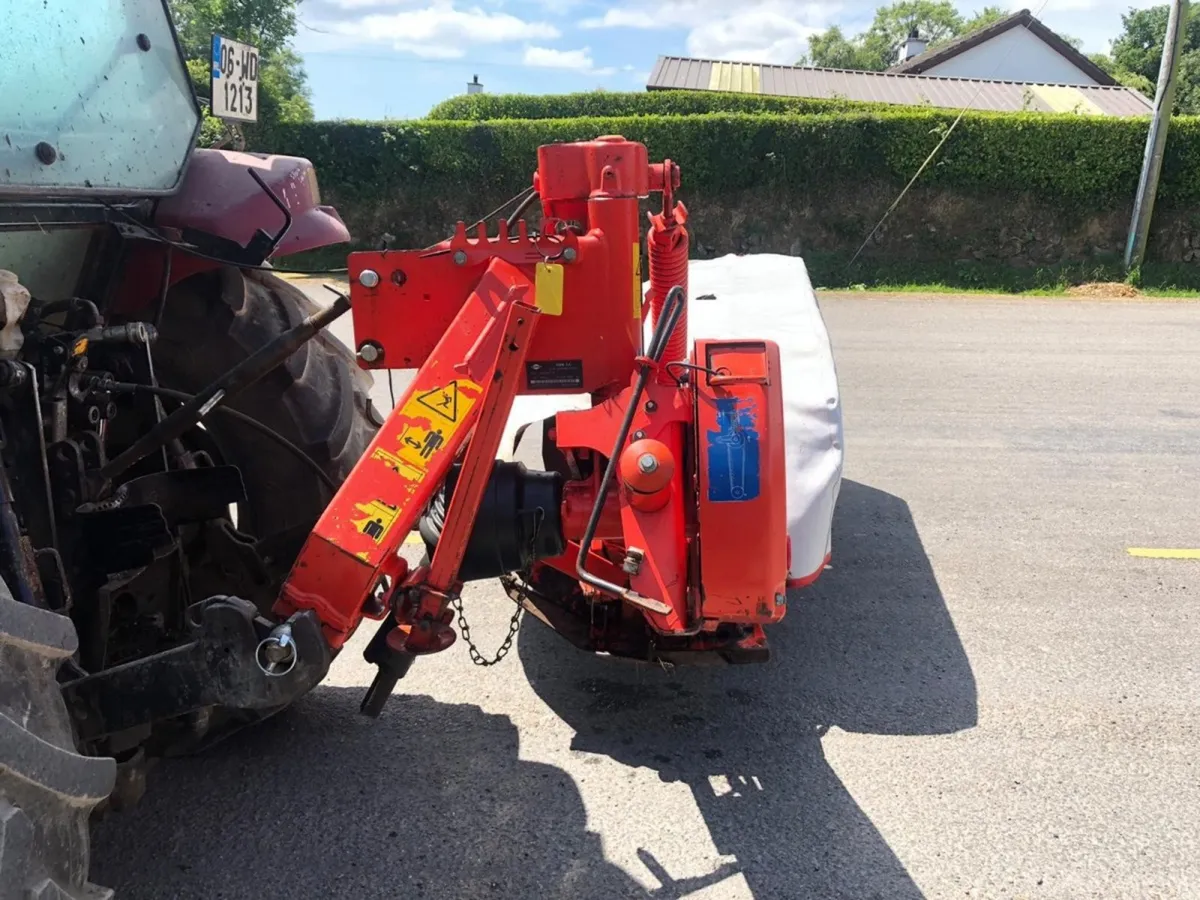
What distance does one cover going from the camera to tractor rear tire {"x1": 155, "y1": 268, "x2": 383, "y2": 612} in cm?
260

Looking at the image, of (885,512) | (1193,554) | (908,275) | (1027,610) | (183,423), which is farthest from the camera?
(908,275)

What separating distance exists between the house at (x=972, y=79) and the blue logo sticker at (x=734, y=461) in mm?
15835

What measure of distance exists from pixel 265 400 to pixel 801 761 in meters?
1.88

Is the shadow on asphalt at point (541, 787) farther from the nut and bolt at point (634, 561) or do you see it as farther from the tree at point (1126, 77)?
the tree at point (1126, 77)

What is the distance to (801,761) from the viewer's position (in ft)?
9.45

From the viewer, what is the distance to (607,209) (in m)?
2.32

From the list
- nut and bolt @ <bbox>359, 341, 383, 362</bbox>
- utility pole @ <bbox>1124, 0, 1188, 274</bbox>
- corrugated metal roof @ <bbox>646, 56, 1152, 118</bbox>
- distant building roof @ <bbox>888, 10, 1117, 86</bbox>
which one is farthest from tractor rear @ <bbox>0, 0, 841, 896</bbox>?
distant building roof @ <bbox>888, 10, 1117, 86</bbox>

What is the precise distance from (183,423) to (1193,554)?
165 inches

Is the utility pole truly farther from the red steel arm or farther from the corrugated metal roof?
the red steel arm

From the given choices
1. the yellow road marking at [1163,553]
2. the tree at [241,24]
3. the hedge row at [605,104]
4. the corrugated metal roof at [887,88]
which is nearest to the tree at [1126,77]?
the corrugated metal roof at [887,88]

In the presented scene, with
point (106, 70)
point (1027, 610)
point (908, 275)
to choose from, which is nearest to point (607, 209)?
point (106, 70)

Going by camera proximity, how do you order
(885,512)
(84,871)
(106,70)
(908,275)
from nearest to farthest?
(84,871) → (106,70) → (885,512) → (908,275)

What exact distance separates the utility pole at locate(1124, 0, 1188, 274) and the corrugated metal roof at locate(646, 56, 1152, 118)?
6.21 meters

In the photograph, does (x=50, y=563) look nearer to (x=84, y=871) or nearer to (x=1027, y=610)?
(x=84, y=871)
